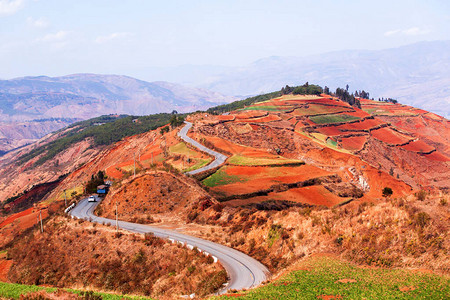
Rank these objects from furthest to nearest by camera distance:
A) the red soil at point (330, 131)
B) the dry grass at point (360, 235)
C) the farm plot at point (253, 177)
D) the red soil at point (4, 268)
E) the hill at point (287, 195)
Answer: the red soil at point (330, 131) → the farm plot at point (253, 177) → the red soil at point (4, 268) → the hill at point (287, 195) → the dry grass at point (360, 235)

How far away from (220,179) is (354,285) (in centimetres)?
4526

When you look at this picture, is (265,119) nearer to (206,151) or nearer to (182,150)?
(206,151)

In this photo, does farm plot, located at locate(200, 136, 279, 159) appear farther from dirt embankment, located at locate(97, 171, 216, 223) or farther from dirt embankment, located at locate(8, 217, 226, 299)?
dirt embankment, located at locate(8, 217, 226, 299)

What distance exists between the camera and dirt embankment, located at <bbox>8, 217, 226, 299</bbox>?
2691cm

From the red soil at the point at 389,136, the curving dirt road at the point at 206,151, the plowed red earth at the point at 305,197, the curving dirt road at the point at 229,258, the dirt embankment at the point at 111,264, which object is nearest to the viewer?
the curving dirt road at the point at 229,258

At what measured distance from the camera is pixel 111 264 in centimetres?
3228

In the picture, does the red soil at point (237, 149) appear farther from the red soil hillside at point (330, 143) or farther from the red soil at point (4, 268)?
the red soil at point (4, 268)

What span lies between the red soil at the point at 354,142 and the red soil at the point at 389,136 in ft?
47.1

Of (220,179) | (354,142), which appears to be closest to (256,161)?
(220,179)

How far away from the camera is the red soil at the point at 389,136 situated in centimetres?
14369

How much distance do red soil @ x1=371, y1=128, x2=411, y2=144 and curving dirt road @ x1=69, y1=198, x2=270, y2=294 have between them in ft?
407

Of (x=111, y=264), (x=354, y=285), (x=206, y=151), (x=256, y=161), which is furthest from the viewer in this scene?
(x=206, y=151)

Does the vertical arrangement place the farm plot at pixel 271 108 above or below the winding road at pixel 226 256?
above

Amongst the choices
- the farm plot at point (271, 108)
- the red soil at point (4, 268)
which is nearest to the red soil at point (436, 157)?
the farm plot at point (271, 108)
